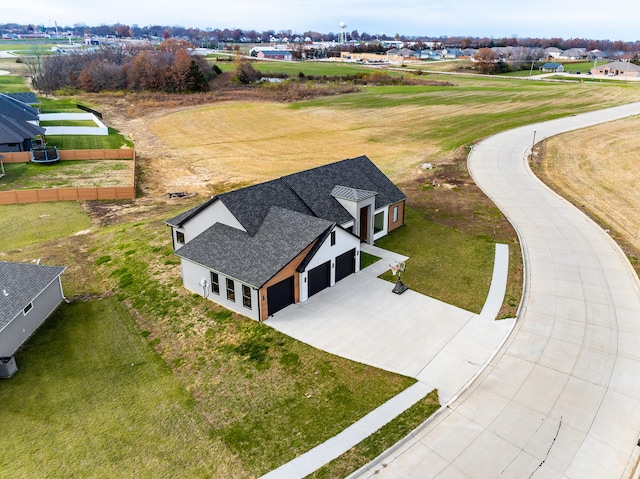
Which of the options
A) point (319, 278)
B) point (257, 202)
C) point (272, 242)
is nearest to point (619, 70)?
point (257, 202)

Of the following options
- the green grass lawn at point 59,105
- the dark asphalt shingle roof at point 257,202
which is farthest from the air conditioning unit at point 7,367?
the green grass lawn at point 59,105

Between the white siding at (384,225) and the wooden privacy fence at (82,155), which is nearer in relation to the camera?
the white siding at (384,225)

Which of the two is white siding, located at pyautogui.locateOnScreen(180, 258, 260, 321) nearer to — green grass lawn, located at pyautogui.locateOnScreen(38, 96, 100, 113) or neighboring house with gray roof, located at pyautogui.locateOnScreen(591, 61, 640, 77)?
green grass lawn, located at pyautogui.locateOnScreen(38, 96, 100, 113)

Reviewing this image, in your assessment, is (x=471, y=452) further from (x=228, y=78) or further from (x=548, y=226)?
(x=228, y=78)

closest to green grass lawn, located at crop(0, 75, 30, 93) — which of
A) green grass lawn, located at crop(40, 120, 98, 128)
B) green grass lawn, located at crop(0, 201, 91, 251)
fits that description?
green grass lawn, located at crop(40, 120, 98, 128)

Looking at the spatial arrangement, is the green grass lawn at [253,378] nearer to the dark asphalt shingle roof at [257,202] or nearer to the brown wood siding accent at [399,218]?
the dark asphalt shingle roof at [257,202]

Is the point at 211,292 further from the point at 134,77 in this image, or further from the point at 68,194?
the point at 134,77
